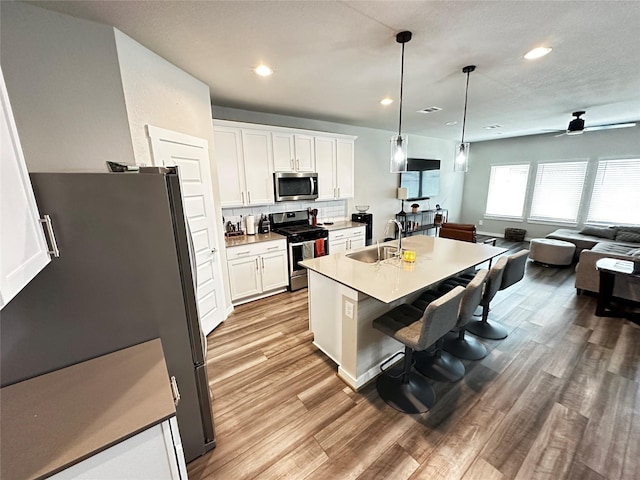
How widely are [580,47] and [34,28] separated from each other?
395 centimetres

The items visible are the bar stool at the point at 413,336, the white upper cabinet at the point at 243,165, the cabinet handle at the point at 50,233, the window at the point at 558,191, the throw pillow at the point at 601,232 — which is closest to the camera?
the cabinet handle at the point at 50,233

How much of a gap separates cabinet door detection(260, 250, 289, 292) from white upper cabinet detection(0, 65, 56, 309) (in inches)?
106

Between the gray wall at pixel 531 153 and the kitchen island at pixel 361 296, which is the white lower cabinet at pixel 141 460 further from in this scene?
the gray wall at pixel 531 153

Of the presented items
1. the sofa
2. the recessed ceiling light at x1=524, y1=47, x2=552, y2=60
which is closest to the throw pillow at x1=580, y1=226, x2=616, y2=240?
the sofa

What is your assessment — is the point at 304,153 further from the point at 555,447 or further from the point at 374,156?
the point at 555,447

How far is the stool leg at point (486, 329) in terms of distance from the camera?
2.77m

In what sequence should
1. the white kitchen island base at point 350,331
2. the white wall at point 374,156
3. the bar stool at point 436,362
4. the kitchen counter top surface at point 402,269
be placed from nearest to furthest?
1. the kitchen counter top surface at point 402,269
2. the white kitchen island base at point 350,331
3. the bar stool at point 436,362
4. the white wall at point 374,156

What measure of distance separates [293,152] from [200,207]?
6.07 feet

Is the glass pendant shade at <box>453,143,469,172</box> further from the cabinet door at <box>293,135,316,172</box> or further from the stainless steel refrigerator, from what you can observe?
the stainless steel refrigerator

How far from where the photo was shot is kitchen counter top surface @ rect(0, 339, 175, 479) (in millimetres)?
759

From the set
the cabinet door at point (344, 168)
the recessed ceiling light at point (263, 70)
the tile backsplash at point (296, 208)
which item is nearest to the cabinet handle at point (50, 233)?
the recessed ceiling light at point (263, 70)

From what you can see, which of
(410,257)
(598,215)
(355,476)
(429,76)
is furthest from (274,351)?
(598,215)

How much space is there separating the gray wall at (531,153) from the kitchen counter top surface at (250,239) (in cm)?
690

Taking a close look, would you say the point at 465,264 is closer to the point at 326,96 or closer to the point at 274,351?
the point at 274,351
